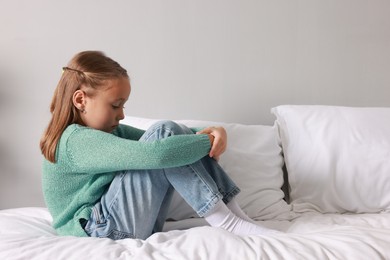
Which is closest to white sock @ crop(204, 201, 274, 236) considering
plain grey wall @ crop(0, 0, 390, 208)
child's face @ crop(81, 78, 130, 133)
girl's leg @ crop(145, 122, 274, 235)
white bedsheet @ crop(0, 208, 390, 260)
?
girl's leg @ crop(145, 122, 274, 235)

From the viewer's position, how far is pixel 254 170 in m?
1.50

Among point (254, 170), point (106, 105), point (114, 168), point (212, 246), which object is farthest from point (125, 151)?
point (254, 170)

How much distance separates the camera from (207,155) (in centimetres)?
125

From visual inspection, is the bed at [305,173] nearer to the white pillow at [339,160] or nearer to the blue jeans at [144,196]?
the white pillow at [339,160]

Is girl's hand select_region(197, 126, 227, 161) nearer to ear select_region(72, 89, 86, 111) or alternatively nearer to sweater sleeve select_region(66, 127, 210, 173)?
sweater sleeve select_region(66, 127, 210, 173)

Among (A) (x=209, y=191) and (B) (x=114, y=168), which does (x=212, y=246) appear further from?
(B) (x=114, y=168)

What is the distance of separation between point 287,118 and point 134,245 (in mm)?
817

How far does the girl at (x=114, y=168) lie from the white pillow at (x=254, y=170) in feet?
0.53

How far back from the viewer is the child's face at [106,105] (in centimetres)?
122

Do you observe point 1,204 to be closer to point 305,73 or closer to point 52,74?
point 52,74

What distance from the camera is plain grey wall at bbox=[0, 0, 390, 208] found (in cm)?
173

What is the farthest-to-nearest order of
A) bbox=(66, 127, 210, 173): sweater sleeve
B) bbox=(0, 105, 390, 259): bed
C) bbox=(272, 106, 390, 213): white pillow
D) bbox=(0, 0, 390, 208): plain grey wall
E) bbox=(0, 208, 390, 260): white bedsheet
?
bbox=(0, 0, 390, 208): plain grey wall, bbox=(272, 106, 390, 213): white pillow, bbox=(0, 105, 390, 259): bed, bbox=(66, 127, 210, 173): sweater sleeve, bbox=(0, 208, 390, 260): white bedsheet

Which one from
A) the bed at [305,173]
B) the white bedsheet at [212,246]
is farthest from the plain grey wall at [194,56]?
the white bedsheet at [212,246]

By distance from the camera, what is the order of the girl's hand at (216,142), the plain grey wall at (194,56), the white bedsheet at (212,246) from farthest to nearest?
1. the plain grey wall at (194,56)
2. the girl's hand at (216,142)
3. the white bedsheet at (212,246)
